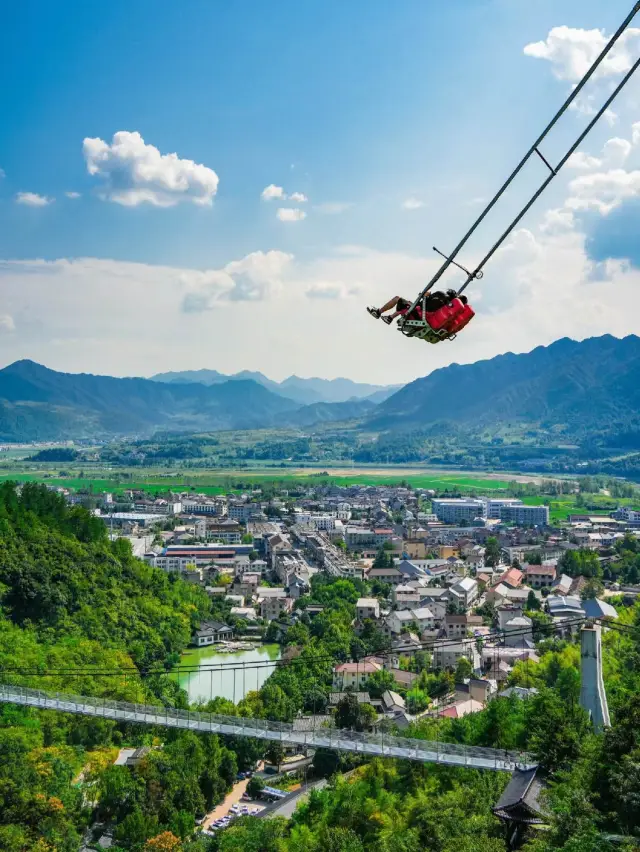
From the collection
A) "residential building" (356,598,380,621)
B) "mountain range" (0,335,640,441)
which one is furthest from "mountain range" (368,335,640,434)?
"residential building" (356,598,380,621)

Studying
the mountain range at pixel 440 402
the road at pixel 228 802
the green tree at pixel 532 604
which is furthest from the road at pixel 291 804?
the mountain range at pixel 440 402

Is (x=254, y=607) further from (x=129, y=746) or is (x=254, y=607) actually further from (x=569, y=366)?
(x=569, y=366)

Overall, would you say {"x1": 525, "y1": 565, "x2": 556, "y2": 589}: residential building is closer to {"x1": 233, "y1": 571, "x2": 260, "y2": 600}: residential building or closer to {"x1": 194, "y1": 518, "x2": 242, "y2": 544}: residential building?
{"x1": 233, "y1": 571, "x2": 260, "y2": 600}: residential building

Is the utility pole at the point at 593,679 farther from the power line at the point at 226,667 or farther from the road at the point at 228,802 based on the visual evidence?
the road at the point at 228,802

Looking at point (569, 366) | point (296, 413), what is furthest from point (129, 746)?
point (296, 413)

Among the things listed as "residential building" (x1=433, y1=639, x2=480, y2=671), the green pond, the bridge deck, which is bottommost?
the green pond

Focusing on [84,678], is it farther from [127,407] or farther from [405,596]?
[127,407]
